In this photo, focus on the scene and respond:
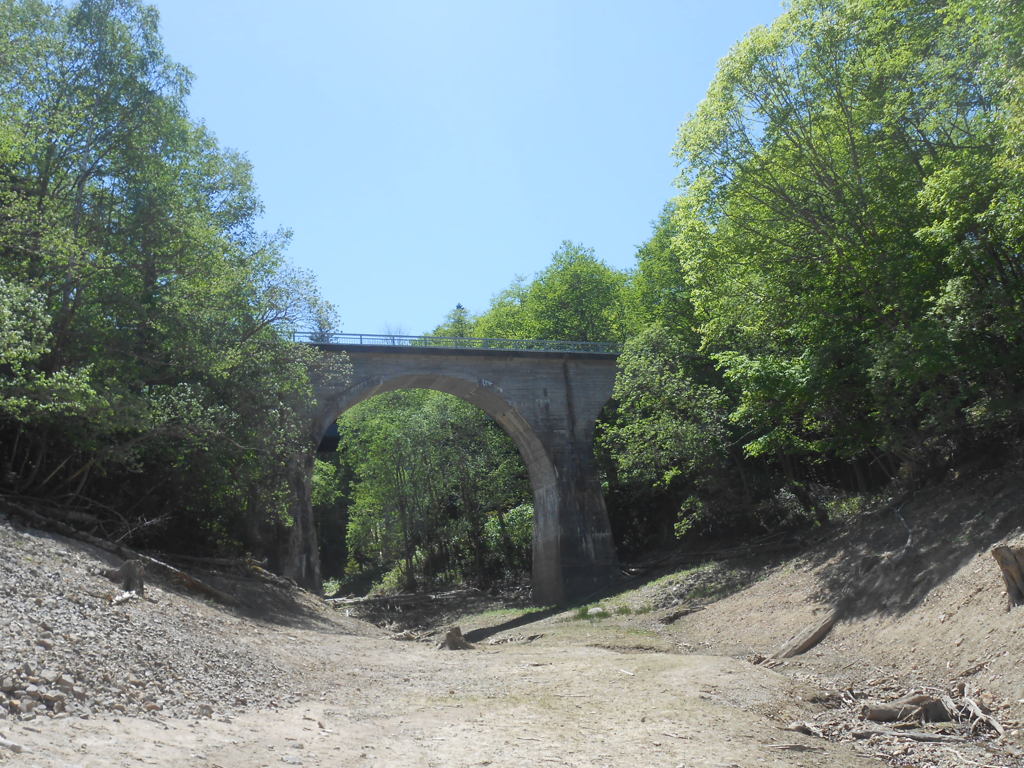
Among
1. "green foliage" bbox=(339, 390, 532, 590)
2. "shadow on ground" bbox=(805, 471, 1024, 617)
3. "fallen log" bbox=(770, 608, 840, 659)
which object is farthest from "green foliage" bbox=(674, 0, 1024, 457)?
"green foliage" bbox=(339, 390, 532, 590)

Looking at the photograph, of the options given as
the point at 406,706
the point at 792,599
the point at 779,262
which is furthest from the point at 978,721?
the point at 779,262

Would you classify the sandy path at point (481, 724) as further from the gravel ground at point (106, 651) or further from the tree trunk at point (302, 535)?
the tree trunk at point (302, 535)

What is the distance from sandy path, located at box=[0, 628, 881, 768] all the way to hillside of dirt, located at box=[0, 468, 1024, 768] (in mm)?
35

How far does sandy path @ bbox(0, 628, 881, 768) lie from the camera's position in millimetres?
5660

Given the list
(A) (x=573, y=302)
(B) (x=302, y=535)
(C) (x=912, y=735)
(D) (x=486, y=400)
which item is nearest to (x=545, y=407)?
(D) (x=486, y=400)

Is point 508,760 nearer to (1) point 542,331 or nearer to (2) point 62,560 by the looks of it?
(2) point 62,560

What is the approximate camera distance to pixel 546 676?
1077cm

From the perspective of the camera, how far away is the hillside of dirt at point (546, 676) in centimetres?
632

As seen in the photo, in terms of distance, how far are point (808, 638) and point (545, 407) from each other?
16651 mm

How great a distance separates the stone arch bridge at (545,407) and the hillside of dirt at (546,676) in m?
10.5

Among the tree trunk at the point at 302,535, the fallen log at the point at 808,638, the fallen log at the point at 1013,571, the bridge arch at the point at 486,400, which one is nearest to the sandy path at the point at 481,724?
the fallen log at the point at 808,638

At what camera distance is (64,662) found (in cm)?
688

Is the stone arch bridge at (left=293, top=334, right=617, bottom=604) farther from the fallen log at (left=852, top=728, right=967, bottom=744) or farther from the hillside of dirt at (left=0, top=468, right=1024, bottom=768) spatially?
the fallen log at (left=852, top=728, right=967, bottom=744)

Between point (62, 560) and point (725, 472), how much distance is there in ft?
56.3
